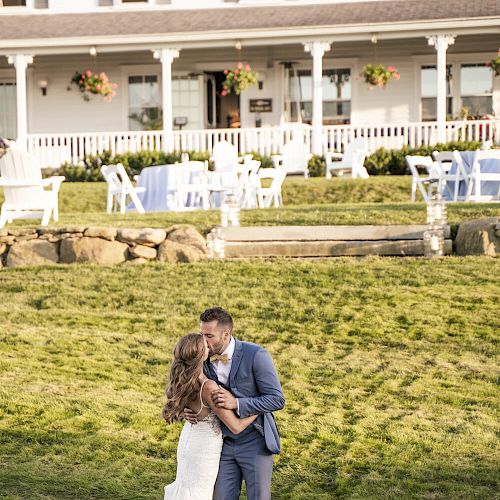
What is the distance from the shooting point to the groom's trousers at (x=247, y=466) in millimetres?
5484

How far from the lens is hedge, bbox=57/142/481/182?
73.4ft

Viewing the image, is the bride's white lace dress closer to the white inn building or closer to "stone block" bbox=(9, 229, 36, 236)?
"stone block" bbox=(9, 229, 36, 236)

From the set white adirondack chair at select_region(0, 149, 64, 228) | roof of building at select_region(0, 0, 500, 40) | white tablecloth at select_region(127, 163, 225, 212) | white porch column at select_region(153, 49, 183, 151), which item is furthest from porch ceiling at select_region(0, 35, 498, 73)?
white adirondack chair at select_region(0, 149, 64, 228)

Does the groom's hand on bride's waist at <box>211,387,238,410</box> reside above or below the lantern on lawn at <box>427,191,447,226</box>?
below

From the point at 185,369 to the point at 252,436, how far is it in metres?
0.56

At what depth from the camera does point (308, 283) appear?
11.8 meters

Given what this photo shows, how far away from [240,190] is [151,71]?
31.7ft

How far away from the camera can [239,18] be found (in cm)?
2480

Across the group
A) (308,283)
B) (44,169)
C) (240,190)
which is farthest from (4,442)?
(44,169)

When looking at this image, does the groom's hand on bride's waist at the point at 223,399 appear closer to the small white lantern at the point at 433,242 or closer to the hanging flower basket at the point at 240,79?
the small white lantern at the point at 433,242

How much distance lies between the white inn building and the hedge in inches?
16.6

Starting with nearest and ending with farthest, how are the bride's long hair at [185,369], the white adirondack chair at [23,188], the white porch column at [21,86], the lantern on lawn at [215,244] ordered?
the bride's long hair at [185,369] < the lantern on lawn at [215,244] < the white adirondack chair at [23,188] < the white porch column at [21,86]

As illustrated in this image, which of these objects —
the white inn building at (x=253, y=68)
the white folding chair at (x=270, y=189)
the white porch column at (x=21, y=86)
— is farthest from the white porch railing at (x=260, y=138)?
the white folding chair at (x=270, y=189)

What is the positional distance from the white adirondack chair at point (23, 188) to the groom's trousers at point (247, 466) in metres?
9.74
